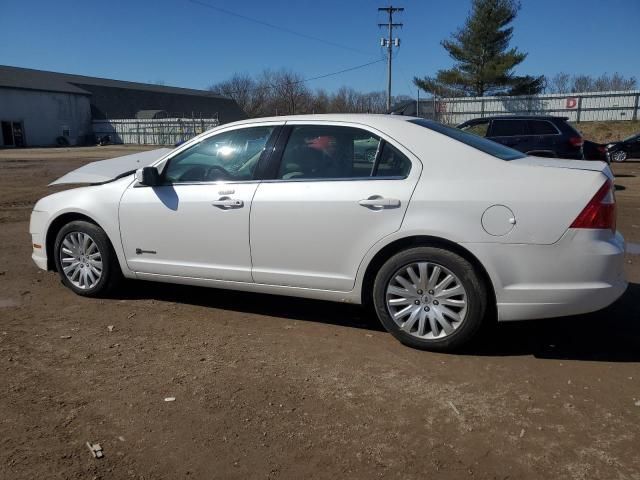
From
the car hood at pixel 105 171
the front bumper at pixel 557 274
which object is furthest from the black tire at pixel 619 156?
the front bumper at pixel 557 274

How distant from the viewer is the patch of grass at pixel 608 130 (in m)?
30.6

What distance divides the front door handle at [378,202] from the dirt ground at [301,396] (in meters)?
1.03

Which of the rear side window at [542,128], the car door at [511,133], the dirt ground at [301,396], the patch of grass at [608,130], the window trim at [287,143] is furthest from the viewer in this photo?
the patch of grass at [608,130]

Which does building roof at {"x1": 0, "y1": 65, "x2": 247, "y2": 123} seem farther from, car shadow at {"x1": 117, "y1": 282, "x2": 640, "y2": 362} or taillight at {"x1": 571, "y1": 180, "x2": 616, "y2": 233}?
taillight at {"x1": 571, "y1": 180, "x2": 616, "y2": 233}

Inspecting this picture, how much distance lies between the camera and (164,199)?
4625 mm

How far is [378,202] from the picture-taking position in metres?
3.80

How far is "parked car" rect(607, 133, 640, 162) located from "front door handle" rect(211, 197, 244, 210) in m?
21.7

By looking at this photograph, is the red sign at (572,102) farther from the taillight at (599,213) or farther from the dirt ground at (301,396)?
the taillight at (599,213)

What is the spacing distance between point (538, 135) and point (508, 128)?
69cm

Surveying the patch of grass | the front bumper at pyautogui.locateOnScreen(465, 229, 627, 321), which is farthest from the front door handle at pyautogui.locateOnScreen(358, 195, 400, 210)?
the patch of grass

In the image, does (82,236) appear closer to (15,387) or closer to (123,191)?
(123,191)

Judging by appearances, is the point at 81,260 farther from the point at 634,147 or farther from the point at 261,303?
the point at 634,147

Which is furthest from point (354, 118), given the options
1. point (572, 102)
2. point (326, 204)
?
point (572, 102)

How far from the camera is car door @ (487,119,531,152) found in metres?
12.4
